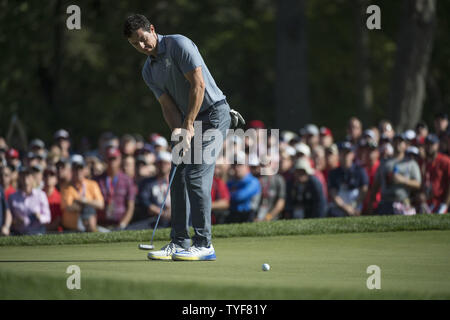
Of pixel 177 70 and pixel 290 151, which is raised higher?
pixel 177 70

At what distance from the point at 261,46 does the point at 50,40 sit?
28.4 ft

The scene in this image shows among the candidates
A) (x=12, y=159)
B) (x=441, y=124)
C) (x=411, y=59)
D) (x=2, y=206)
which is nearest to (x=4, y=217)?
(x=2, y=206)

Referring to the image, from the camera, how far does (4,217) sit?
39.4 ft

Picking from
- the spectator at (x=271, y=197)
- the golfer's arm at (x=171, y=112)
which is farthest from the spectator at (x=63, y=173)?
the golfer's arm at (x=171, y=112)

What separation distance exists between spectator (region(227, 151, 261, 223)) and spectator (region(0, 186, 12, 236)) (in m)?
3.06

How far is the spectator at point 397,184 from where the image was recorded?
12.4m

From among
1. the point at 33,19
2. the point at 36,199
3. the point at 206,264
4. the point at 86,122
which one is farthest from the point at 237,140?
the point at 86,122

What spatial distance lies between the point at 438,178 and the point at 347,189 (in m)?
1.40

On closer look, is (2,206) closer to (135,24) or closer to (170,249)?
(170,249)

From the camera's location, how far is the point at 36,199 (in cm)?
1234

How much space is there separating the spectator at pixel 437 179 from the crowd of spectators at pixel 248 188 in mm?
14

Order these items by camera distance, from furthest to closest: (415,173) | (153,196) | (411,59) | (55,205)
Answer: (411,59), (153,196), (55,205), (415,173)

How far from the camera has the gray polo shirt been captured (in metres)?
7.31
